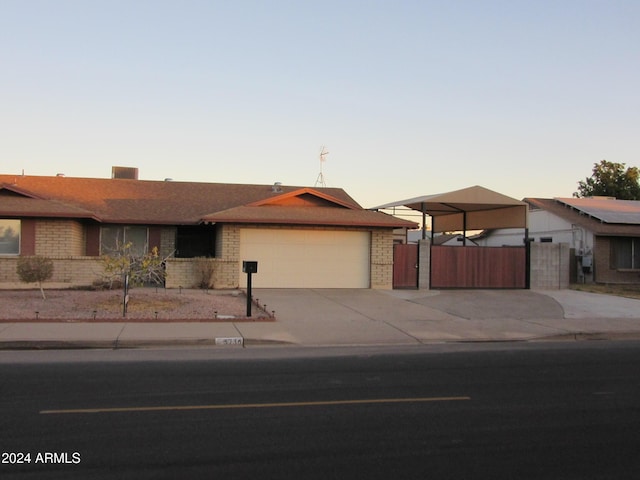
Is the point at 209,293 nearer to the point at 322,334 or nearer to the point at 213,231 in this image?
the point at 213,231

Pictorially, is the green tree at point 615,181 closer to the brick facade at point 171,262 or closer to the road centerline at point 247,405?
the brick facade at point 171,262

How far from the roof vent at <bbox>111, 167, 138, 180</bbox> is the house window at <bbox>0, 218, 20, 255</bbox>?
10569 mm

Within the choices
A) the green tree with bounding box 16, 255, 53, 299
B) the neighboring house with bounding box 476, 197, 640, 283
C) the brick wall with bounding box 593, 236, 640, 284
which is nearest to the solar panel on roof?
the neighboring house with bounding box 476, 197, 640, 283

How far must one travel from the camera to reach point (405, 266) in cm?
2508

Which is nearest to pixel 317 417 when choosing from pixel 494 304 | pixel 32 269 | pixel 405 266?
pixel 32 269

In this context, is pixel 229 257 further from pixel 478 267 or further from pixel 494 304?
pixel 478 267

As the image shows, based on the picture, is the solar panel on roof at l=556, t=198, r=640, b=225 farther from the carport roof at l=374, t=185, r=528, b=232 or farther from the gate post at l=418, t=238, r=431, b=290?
→ the gate post at l=418, t=238, r=431, b=290

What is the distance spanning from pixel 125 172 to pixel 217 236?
1075 cm

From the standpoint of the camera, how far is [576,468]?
5344 mm

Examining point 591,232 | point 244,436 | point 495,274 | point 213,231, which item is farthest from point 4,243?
point 591,232

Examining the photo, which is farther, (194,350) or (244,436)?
(194,350)

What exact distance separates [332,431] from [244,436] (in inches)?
34.3

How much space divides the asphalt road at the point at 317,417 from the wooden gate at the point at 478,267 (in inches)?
556

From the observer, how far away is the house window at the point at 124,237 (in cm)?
2633
